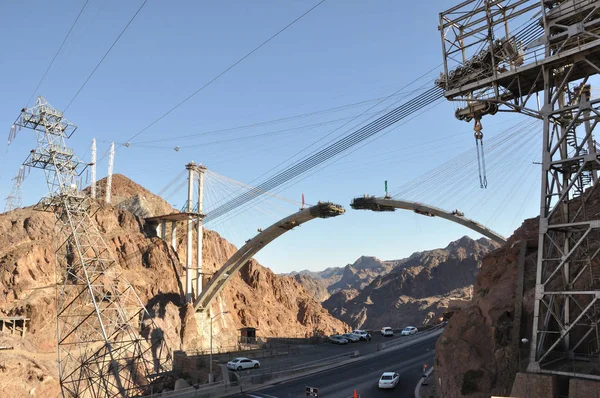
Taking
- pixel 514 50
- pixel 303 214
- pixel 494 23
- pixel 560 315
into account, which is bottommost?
pixel 560 315

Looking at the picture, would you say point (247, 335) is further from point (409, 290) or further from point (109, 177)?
point (409, 290)

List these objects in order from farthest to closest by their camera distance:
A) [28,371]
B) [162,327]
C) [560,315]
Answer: [162,327] → [28,371] → [560,315]

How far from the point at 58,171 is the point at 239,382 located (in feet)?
71.0

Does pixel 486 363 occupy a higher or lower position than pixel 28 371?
higher

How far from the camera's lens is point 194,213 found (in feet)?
222

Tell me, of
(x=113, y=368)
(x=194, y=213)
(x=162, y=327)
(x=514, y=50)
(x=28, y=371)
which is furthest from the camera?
(x=194, y=213)

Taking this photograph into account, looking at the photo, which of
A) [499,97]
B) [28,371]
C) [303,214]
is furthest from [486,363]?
[303,214]

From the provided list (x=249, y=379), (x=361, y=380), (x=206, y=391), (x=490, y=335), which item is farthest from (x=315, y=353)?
(x=490, y=335)

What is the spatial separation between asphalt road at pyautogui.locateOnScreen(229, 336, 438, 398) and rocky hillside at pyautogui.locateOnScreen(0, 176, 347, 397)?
1833 centimetres

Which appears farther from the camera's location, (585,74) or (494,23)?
(494,23)

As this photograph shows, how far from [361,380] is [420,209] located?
23.0 meters

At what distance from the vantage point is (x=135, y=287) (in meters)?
57.7

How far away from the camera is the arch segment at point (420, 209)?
1937 inches

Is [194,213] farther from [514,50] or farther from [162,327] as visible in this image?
[514,50]
